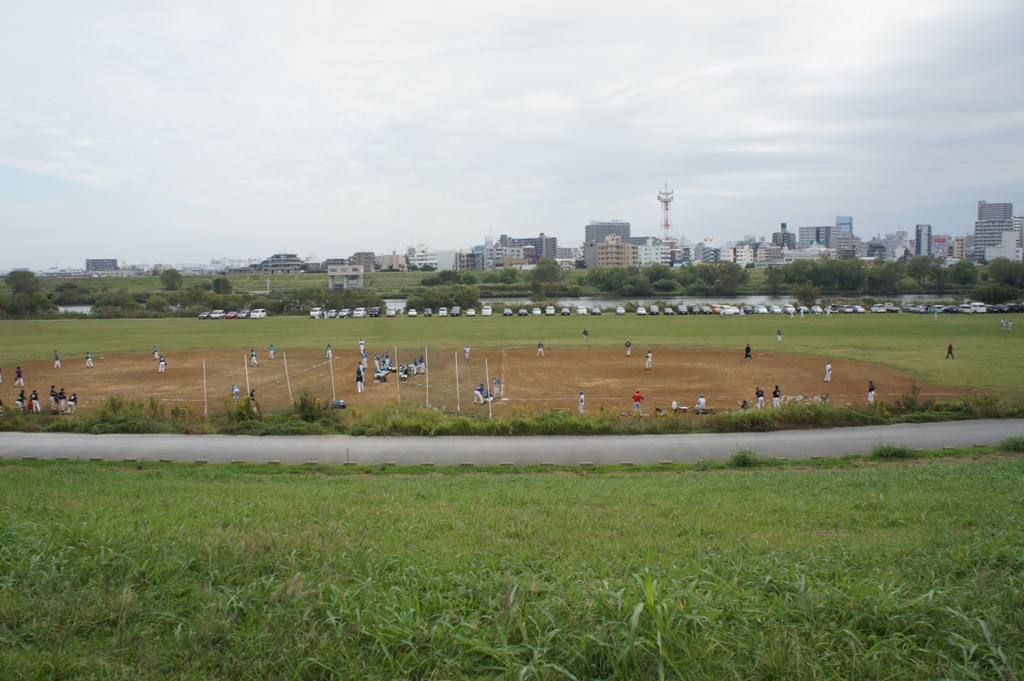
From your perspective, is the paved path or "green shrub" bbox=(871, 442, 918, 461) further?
the paved path

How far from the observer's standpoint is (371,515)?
9711mm

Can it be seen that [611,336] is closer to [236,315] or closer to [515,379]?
[515,379]

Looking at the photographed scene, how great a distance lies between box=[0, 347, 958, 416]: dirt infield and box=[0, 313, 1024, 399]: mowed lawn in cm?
347

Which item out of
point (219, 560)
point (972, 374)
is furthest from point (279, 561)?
→ point (972, 374)

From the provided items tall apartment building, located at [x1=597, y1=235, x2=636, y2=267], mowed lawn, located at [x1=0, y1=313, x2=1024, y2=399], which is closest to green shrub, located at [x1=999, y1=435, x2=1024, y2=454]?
mowed lawn, located at [x1=0, y1=313, x2=1024, y2=399]

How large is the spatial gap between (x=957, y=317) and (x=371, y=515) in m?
76.7

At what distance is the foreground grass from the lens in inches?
169

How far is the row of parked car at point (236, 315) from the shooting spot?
265 ft

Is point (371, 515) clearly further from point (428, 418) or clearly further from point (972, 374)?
point (972, 374)

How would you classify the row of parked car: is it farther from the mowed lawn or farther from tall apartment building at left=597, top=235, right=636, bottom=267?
tall apartment building at left=597, top=235, right=636, bottom=267

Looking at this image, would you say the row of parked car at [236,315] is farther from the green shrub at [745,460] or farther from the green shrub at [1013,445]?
the green shrub at [1013,445]

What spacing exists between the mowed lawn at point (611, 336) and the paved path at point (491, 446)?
12.7 metres

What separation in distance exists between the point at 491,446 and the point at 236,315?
73181 mm

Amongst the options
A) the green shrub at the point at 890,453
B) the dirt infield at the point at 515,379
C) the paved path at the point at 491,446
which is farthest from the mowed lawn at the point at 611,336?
the green shrub at the point at 890,453
